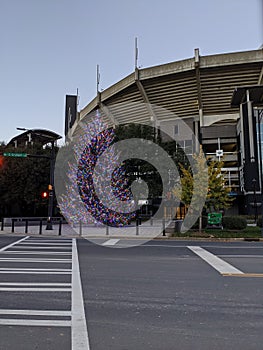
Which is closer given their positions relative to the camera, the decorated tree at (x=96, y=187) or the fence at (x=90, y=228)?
the fence at (x=90, y=228)

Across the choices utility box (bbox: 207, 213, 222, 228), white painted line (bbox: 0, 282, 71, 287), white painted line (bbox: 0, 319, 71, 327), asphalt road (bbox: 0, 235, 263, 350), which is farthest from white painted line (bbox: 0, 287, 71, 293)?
utility box (bbox: 207, 213, 222, 228)

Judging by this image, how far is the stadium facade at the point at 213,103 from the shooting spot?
4259cm

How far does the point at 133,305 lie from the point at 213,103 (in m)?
48.4

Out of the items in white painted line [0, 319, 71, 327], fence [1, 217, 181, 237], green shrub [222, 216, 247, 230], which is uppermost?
green shrub [222, 216, 247, 230]

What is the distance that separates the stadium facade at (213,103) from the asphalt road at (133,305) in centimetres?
3154

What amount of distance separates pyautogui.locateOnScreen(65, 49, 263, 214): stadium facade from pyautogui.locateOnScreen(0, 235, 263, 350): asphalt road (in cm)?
3154

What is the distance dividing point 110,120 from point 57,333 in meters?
57.4

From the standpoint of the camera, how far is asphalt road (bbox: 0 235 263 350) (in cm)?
391

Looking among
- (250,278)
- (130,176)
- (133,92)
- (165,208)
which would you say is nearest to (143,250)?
(250,278)

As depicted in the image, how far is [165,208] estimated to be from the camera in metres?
45.0

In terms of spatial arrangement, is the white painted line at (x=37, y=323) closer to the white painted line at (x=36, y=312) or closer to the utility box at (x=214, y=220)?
the white painted line at (x=36, y=312)

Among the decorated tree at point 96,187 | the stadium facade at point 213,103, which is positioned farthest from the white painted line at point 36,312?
the stadium facade at point 213,103

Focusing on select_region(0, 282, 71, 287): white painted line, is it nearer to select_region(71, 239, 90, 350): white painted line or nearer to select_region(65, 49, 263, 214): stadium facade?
select_region(71, 239, 90, 350): white painted line

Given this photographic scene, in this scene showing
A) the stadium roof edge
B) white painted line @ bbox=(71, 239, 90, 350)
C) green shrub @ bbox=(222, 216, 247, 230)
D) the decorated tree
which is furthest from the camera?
the stadium roof edge
